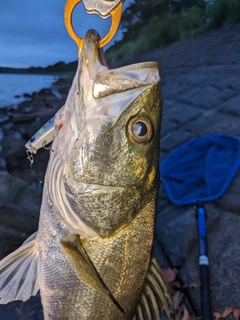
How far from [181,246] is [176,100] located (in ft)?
12.7

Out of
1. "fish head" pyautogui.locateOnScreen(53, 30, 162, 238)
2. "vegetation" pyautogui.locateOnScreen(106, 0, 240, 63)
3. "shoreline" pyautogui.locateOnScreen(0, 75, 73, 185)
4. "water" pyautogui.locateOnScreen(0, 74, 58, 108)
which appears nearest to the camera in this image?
"fish head" pyautogui.locateOnScreen(53, 30, 162, 238)

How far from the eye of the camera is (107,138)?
1.25 m

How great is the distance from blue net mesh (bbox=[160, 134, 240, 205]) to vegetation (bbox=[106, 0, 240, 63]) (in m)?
6.65

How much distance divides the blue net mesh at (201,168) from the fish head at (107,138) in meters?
2.56

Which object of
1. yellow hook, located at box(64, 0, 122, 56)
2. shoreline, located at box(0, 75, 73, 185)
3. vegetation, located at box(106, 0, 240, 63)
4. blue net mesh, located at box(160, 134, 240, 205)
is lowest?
blue net mesh, located at box(160, 134, 240, 205)

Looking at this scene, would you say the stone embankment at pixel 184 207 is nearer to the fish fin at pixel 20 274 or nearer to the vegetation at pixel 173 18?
the fish fin at pixel 20 274

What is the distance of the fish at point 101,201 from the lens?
122cm

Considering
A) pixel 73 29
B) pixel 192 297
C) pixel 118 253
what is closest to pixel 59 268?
pixel 118 253

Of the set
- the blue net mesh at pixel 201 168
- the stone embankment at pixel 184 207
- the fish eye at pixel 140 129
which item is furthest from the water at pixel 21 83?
the fish eye at pixel 140 129

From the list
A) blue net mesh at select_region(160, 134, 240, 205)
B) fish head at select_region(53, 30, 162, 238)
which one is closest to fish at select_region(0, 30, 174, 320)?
fish head at select_region(53, 30, 162, 238)

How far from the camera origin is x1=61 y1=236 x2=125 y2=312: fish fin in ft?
4.43

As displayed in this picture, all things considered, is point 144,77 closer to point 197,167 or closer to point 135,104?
point 135,104

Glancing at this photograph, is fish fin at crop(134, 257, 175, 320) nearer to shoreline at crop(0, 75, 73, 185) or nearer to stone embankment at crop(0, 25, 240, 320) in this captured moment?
stone embankment at crop(0, 25, 240, 320)

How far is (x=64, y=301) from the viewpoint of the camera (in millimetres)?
1446
